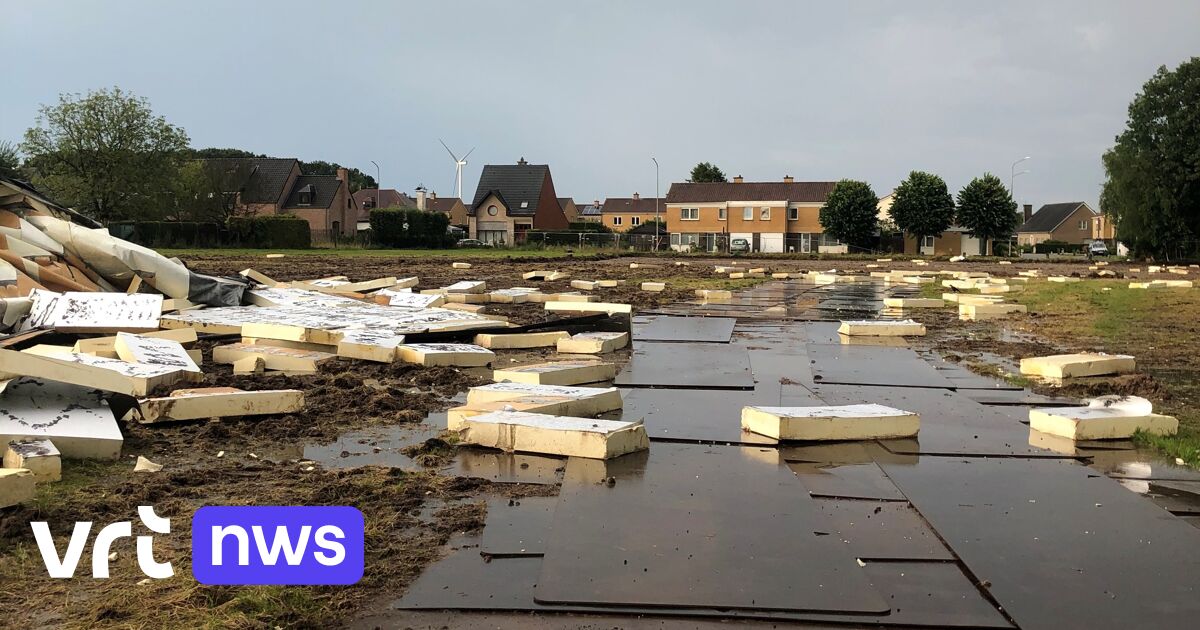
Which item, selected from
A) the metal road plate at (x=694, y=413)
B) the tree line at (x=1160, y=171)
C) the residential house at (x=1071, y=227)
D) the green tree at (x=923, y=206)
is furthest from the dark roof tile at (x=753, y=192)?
the metal road plate at (x=694, y=413)

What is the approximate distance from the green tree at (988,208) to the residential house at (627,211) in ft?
164

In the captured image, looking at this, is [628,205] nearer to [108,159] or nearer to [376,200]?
[376,200]

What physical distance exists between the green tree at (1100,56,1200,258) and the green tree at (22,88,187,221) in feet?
186

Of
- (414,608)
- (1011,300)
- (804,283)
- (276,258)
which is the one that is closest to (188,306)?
(414,608)

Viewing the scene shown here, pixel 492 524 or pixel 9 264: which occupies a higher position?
pixel 9 264

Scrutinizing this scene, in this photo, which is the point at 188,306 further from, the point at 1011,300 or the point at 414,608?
the point at 1011,300

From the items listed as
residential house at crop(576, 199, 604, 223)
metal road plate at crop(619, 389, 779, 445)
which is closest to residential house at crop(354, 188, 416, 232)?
residential house at crop(576, 199, 604, 223)

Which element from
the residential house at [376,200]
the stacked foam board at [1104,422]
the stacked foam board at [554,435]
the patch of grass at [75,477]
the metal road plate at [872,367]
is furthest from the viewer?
the residential house at [376,200]

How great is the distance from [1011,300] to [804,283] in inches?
359

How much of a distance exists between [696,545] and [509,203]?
8183 centimetres

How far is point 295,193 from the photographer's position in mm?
76500

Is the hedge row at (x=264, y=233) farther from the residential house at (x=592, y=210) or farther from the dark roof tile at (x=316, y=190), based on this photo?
the residential house at (x=592, y=210)

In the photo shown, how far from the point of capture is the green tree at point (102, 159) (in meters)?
50.8

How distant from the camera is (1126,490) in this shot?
5.20 meters
